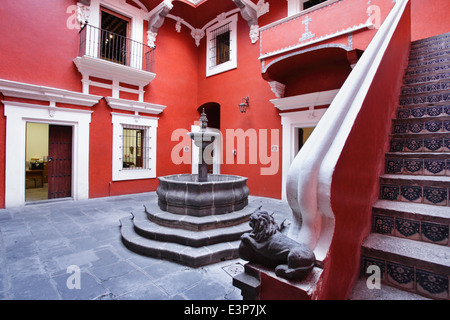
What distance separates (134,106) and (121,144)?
135cm

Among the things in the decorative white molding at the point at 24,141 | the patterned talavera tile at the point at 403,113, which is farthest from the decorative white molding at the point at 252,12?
the patterned talavera tile at the point at 403,113

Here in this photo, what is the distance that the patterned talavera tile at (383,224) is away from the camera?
1804 millimetres

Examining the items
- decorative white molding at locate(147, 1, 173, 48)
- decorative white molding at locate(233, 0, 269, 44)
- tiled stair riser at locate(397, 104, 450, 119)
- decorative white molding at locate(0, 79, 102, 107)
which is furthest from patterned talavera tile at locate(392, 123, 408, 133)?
decorative white molding at locate(147, 1, 173, 48)

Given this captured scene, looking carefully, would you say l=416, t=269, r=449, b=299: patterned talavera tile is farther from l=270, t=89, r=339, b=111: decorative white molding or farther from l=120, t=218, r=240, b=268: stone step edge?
l=270, t=89, r=339, b=111: decorative white molding

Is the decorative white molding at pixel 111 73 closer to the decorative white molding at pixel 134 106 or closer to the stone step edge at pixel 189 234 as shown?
the decorative white molding at pixel 134 106

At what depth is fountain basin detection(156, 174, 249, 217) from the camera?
376 centimetres

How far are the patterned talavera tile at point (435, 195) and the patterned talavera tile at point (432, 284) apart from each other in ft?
2.45

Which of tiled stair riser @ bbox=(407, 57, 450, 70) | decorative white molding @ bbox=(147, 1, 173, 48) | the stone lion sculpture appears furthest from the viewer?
decorative white molding @ bbox=(147, 1, 173, 48)

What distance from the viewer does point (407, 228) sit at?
1730mm

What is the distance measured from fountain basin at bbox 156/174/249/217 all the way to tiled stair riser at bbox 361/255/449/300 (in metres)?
2.50

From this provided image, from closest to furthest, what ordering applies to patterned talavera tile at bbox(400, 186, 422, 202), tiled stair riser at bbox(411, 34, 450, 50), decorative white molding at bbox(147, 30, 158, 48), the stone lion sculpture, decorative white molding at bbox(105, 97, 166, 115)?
the stone lion sculpture → patterned talavera tile at bbox(400, 186, 422, 202) → tiled stair riser at bbox(411, 34, 450, 50) → decorative white molding at bbox(105, 97, 166, 115) → decorative white molding at bbox(147, 30, 158, 48)

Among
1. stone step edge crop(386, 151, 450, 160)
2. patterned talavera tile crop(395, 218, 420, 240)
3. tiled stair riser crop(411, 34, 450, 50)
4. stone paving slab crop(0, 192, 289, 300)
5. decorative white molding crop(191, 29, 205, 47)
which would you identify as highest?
decorative white molding crop(191, 29, 205, 47)

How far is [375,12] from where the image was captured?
4465 millimetres
